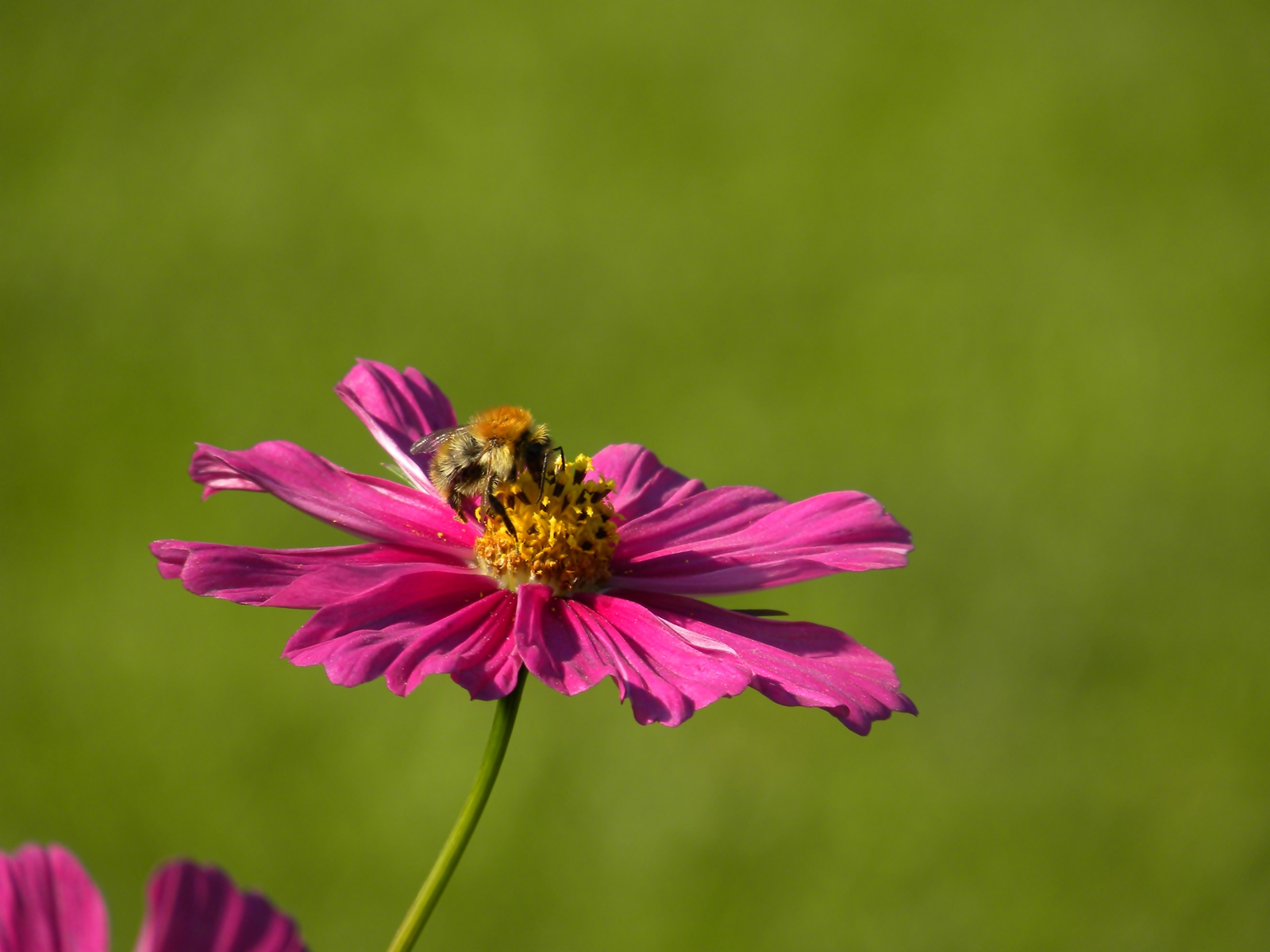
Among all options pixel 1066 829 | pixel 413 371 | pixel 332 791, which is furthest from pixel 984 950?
pixel 413 371

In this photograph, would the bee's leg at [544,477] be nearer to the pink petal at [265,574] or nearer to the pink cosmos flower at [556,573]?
the pink cosmos flower at [556,573]

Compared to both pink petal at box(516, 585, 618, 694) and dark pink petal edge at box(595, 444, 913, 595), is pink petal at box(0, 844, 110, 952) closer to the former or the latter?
pink petal at box(516, 585, 618, 694)

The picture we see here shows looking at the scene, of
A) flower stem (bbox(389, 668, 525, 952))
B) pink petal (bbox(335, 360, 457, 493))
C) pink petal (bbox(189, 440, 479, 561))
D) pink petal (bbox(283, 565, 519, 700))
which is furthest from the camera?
pink petal (bbox(335, 360, 457, 493))

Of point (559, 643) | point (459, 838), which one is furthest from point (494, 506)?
point (459, 838)

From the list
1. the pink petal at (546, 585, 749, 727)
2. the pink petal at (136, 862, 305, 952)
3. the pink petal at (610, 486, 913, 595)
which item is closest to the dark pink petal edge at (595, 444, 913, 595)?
the pink petal at (610, 486, 913, 595)

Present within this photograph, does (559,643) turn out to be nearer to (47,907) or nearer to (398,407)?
(398,407)

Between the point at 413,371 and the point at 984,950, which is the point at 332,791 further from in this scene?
the point at 413,371
